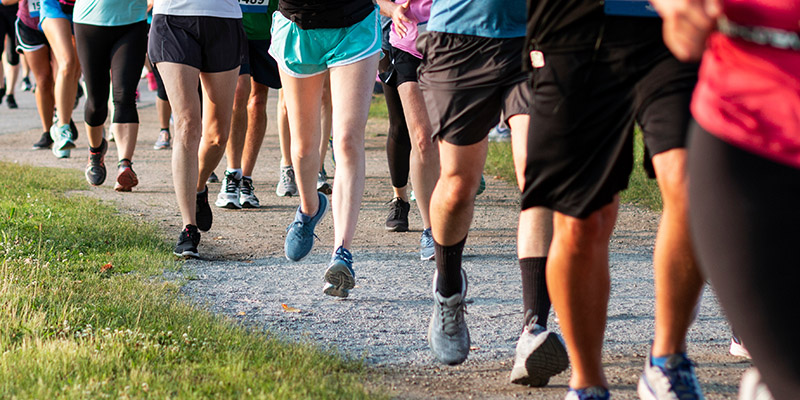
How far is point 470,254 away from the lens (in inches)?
229

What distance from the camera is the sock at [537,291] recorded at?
3.47 m

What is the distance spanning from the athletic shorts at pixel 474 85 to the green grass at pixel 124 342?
96 cm

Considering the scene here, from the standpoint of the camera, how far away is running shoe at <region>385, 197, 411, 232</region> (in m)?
6.55

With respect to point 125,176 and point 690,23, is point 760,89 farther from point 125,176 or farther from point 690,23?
point 125,176

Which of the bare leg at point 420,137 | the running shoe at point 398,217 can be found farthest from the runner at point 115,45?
the bare leg at point 420,137

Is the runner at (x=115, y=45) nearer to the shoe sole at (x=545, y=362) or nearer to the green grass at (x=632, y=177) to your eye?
the green grass at (x=632, y=177)

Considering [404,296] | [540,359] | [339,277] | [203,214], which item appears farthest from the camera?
[203,214]

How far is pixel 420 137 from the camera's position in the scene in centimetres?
543

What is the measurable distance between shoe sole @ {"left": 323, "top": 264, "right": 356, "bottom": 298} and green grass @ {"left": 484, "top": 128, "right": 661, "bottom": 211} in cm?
258

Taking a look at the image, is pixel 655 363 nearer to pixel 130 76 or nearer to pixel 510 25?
pixel 510 25

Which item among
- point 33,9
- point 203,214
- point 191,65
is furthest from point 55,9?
point 191,65

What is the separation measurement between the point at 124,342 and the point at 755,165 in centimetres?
247

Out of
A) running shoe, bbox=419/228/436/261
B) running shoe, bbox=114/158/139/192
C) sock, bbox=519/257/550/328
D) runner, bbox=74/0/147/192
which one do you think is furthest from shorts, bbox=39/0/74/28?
sock, bbox=519/257/550/328

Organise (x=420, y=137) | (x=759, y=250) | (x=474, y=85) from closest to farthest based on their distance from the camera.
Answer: (x=759, y=250) < (x=474, y=85) < (x=420, y=137)
